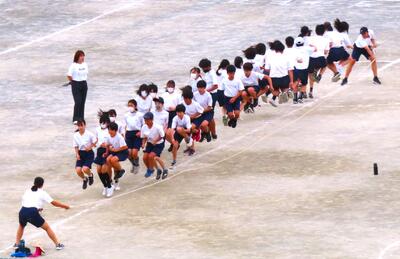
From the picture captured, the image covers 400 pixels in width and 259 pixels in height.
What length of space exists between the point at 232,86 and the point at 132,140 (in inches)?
150

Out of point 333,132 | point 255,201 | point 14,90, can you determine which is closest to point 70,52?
point 14,90

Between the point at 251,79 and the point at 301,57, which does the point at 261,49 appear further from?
the point at 251,79

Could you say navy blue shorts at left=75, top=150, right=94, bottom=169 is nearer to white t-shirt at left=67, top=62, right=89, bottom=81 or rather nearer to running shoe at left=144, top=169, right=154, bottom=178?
running shoe at left=144, top=169, right=154, bottom=178

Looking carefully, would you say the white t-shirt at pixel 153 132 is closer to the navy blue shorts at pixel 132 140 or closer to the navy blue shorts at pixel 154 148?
the navy blue shorts at pixel 154 148

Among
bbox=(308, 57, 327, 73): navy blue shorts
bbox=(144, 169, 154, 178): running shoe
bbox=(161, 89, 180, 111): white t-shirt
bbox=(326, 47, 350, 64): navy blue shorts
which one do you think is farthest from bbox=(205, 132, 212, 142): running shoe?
bbox=(326, 47, 350, 64): navy blue shorts

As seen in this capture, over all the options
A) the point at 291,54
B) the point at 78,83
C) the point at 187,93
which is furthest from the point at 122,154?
the point at 291,54

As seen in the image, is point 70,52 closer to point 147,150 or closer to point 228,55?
point 228,55

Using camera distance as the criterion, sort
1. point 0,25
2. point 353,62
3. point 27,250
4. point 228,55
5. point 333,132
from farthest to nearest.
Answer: point 0,25, point 228,55, point 353,62, point 333,132, point 27,250

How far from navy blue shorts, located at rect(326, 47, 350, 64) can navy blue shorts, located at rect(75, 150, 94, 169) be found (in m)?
10.3

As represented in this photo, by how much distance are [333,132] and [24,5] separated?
67.4 ft

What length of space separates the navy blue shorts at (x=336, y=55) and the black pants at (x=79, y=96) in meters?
6.89

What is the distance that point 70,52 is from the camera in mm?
43344

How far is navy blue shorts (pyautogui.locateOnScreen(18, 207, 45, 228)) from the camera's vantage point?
80.1 ft

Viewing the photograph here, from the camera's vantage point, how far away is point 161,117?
29.8 meters
